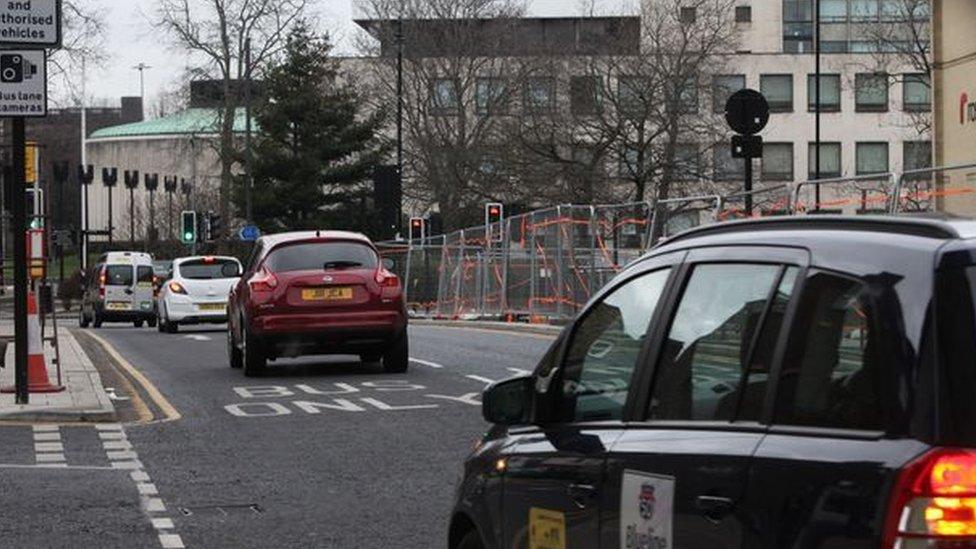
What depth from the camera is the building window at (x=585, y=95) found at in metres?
64.8

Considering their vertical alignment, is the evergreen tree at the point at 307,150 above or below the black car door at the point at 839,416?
above

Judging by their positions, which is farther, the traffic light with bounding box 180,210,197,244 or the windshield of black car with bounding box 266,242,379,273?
the traffic light with bounding box 180,210,197,244

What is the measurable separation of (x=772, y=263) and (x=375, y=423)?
35.7 feet

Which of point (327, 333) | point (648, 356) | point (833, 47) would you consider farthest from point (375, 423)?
point (833, 47)

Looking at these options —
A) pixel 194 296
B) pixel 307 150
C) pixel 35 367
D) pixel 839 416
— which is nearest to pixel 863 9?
pixel 307 150

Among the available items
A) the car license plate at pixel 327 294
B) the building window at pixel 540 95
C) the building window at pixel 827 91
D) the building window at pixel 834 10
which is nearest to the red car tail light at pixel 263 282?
the car license plate at pixel 327 294

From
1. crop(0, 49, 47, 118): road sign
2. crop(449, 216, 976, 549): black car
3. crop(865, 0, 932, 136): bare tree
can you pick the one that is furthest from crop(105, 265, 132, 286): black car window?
crop(449, 216, 976, 549): black car

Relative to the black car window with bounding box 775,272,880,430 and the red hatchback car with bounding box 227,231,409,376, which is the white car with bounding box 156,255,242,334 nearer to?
the red hatchback car with bounding box 227,231,409,376

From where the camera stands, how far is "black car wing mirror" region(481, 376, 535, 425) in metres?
5.53

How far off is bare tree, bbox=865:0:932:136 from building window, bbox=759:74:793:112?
499 centimetres

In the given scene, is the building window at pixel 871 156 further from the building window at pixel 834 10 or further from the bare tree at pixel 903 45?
the building window at pixel 834 10

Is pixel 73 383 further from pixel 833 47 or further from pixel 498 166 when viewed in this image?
pixel 833 47

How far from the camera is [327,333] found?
19906mm

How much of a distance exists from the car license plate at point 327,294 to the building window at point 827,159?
246ft
